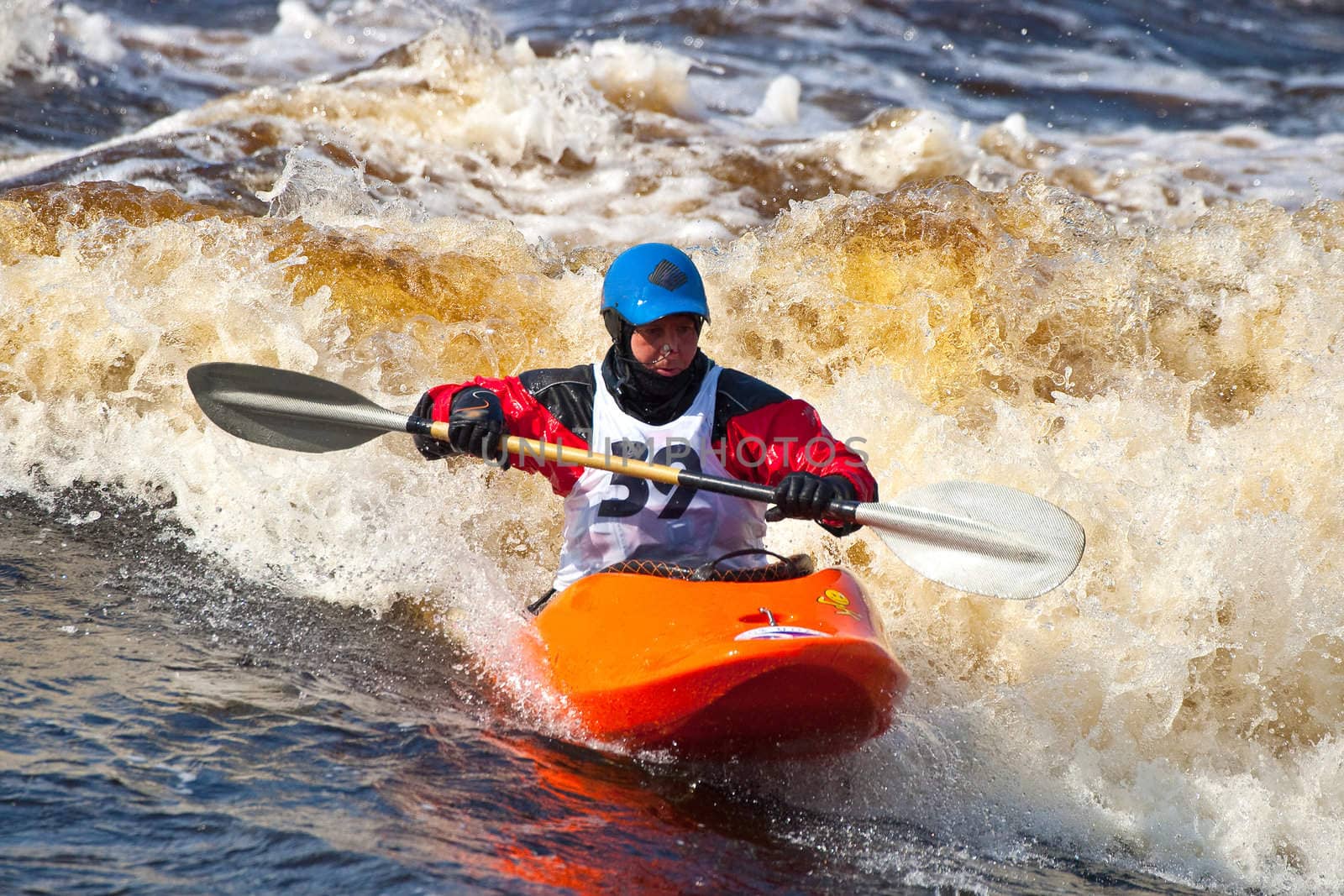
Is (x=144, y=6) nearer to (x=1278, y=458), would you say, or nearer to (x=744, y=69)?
(x=744, y=69)

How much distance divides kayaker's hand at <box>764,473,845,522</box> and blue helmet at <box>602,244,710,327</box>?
21.3 inches

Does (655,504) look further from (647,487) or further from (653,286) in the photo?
(653,286)

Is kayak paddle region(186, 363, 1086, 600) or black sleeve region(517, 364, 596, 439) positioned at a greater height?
black sleeve region(517, 364, 596, 439)

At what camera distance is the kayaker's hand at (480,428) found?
381 centimetres

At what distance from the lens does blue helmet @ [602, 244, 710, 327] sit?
3.62 metres

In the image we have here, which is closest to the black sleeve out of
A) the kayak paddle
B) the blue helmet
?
the kayak paddle

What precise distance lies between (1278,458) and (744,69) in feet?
32.1

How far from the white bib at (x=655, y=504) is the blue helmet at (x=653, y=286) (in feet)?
1.04

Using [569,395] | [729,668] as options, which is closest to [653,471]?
[569,395]

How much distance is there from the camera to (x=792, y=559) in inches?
147

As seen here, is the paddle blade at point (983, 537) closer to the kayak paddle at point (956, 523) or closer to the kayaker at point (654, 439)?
the kayak paddle at point (956, 523)

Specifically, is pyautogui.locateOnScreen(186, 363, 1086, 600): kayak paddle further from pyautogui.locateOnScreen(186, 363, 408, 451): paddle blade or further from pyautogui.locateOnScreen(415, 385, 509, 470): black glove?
pyautogui.locateOnScreen(186, 363, 408, 451): paddle blade

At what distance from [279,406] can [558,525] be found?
130cm

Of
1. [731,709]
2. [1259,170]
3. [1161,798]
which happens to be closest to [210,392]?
[731,709]
